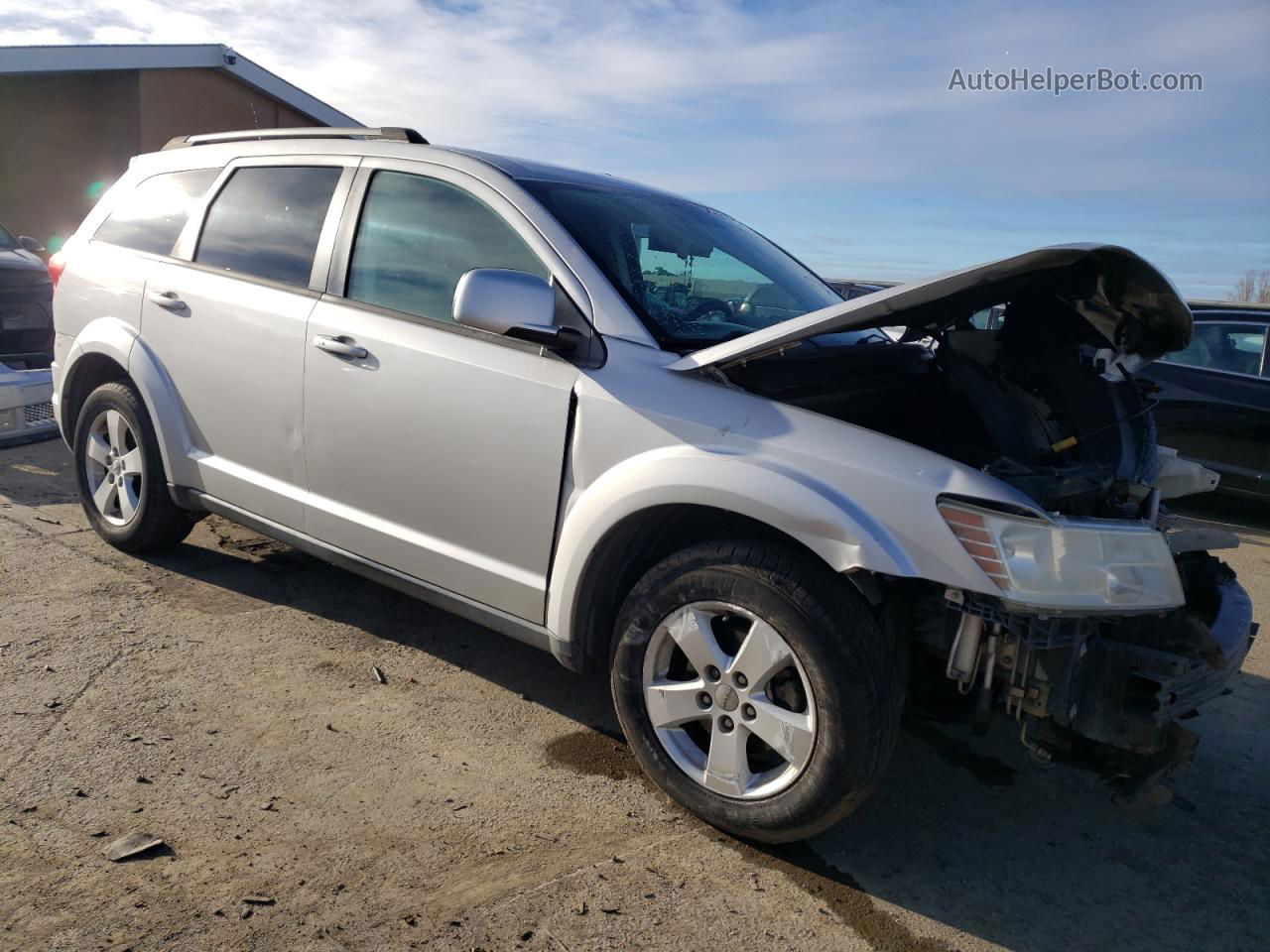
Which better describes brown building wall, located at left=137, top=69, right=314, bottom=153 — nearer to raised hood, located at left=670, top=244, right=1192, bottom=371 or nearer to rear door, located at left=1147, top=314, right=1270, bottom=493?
rear door, located at left=1147, top=314, right=1270, bottom=493

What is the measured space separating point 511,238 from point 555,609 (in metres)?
1.22

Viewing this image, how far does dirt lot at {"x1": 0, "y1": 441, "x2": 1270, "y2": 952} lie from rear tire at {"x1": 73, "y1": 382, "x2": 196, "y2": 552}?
0.53 meters

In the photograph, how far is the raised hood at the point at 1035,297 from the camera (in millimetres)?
2447

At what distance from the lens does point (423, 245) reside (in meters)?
3.45

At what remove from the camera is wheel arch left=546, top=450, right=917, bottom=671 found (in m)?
2.45

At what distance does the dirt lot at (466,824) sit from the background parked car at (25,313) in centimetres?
413

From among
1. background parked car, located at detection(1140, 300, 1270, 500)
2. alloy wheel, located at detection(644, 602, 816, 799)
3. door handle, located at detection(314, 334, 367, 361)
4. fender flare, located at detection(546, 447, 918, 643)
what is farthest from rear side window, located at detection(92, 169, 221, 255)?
background parked car, located at detection(1140, 300, 1270, 500)

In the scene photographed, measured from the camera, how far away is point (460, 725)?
3.33 m

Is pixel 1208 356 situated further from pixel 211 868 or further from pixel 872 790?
pixel 211 868

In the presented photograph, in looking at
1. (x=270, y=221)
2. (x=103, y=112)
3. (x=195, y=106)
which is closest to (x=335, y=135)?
(x=270, y=221)

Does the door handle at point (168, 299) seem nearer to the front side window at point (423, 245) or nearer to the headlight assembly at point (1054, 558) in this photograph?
the front side window at point (423, 245)

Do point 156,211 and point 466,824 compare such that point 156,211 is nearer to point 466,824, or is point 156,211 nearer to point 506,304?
point 506,304

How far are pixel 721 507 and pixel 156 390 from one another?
2803 mm

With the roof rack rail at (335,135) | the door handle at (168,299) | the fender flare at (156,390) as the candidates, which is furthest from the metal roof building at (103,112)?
the door handle at (168,299)
